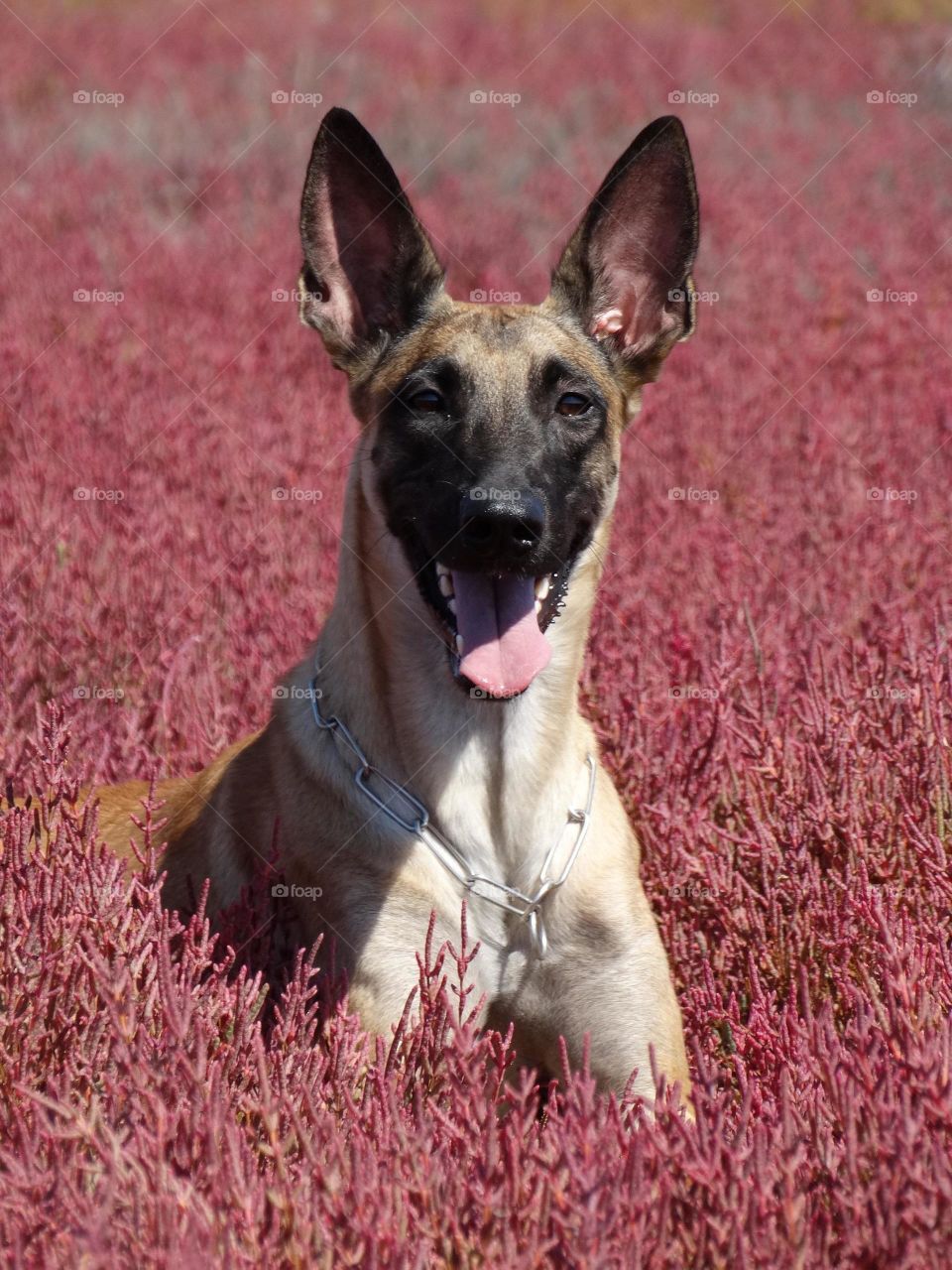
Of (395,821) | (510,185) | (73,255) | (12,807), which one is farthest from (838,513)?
(510,185)

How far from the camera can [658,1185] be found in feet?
6.82

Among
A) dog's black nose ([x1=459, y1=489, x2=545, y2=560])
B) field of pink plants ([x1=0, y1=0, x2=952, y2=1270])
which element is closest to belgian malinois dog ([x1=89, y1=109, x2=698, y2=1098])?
dog's black nose ([x1=459, y1=489, x2=545, y2=560])

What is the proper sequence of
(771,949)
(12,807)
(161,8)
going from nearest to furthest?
(12,807)
(771,949)
(161,8)

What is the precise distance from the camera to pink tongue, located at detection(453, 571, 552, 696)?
3236mm

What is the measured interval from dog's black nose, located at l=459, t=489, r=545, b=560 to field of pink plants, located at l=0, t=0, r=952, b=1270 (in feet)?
2.98

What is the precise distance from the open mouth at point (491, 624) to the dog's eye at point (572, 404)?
1.66 ft

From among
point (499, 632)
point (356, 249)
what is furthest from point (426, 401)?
point (499, 632)

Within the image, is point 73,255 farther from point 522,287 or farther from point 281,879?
point 281,879

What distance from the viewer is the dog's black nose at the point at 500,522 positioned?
3041 millimetres

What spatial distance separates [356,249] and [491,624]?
3.82 feet

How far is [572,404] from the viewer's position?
11.8 ft

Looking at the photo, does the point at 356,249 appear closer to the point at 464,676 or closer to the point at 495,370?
the point at 495,370

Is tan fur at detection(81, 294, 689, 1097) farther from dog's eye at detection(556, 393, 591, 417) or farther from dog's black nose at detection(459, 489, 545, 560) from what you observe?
dog's black nose at detection(459, 489, 545, 560)

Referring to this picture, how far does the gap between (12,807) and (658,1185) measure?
1.71 metres
